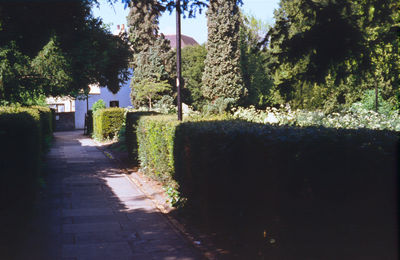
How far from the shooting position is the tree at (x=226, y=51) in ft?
119

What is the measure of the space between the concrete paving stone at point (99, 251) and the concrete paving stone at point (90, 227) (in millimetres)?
740

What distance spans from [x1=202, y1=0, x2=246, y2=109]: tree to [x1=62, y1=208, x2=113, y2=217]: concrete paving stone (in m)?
28.9

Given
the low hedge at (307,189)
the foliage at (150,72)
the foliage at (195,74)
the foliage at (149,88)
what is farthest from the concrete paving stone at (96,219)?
the foliage at (195,74)

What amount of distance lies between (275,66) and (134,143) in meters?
8.00

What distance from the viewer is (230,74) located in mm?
36531

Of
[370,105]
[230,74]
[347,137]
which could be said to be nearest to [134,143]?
[347,137]

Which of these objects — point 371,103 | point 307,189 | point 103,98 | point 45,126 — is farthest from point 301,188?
point 103,98

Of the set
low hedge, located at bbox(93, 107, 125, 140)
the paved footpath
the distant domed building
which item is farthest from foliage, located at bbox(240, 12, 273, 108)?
the paved footpath

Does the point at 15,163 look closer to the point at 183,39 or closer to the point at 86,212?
the point at 86,212

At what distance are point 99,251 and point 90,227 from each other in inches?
48.3

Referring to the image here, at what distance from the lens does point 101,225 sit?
6.69 meters

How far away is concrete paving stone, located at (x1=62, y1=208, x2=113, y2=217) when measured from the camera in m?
7.40

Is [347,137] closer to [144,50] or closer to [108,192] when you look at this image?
[108,192]

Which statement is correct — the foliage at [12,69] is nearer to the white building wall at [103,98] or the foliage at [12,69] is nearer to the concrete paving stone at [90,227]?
the concrete paving stone at [90,227]
